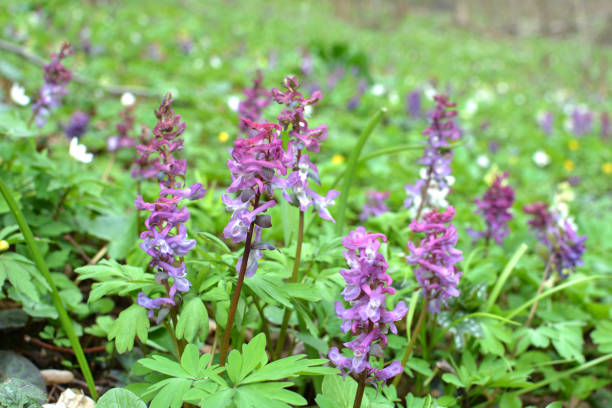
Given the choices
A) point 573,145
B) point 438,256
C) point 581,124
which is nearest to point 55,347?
point 438,256

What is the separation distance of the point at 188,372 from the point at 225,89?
5681 millimetres

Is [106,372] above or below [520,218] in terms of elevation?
below

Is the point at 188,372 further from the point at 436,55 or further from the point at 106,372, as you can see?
the point at 436,55

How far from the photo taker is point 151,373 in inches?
65.9

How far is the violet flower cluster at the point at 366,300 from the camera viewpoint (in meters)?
1.41

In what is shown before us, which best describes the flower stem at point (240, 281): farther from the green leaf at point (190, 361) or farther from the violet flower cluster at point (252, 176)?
the green leaf at point (190, 361)

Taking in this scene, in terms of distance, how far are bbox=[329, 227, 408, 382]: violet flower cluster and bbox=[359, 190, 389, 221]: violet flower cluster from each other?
162 centimetres

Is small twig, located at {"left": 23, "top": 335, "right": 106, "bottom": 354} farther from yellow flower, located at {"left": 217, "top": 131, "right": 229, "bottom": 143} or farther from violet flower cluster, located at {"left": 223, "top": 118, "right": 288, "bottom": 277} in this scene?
yellow flower, located at {"left": 217, "top": 131, "right": 229, "bottom": 143}

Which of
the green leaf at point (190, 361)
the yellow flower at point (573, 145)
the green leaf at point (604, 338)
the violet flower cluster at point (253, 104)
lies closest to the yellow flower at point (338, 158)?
the violet flower cluster at point (253, 104)

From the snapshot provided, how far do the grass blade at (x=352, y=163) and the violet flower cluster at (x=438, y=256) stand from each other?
62cm

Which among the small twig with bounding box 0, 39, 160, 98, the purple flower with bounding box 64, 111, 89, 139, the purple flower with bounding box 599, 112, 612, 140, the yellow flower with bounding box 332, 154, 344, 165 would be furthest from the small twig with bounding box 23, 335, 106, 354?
the purple flower with bounding box 599, 112, 612, 140

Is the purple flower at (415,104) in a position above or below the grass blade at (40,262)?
above

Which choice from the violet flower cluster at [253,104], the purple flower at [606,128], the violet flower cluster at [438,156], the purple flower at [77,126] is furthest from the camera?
the purple flower at [606,128]

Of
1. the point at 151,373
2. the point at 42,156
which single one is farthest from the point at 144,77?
the point at 151,373
